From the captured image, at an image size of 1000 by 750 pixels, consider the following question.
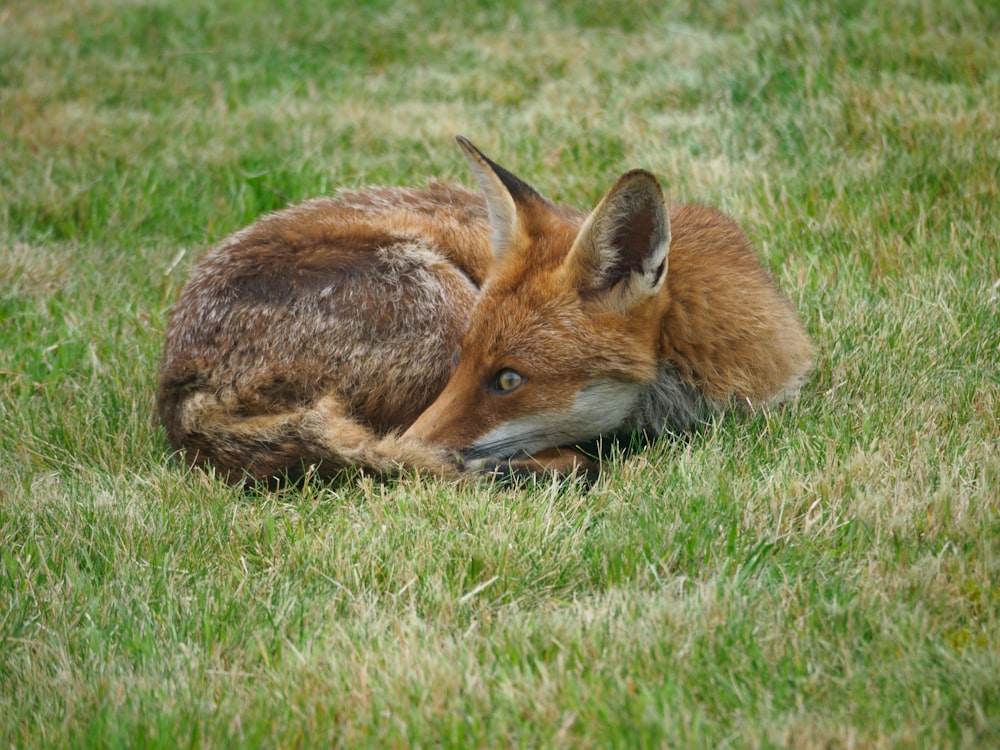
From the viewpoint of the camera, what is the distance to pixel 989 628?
2785 mm

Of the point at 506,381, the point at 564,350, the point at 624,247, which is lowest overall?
the point at 506,381

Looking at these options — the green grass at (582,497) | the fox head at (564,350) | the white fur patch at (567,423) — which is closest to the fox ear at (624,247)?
the fox head at (564,350)

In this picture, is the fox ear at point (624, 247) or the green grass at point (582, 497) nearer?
the green grass at point (582, 497)

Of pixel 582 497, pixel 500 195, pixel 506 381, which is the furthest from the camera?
pixel 500 195

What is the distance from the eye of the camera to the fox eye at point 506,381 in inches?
158

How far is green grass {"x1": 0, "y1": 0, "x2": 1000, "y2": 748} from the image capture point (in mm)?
2672

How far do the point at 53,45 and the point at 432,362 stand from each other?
26.7 feet

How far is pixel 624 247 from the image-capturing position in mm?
3992

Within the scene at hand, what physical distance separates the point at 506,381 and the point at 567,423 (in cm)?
31

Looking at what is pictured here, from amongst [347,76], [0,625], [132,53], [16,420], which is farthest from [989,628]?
[132,53]

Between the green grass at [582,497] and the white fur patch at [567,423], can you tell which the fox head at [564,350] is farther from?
the green grass at [582,497]

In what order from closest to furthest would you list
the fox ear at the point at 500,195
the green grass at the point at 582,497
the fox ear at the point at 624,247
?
1. the green grass at the point at 582,497
2. the fox ear at the point at 624,247
3. the fox ear at the point at 500,195

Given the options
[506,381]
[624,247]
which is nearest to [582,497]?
[506,381]

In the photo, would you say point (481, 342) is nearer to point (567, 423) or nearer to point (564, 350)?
point (564, 350)
